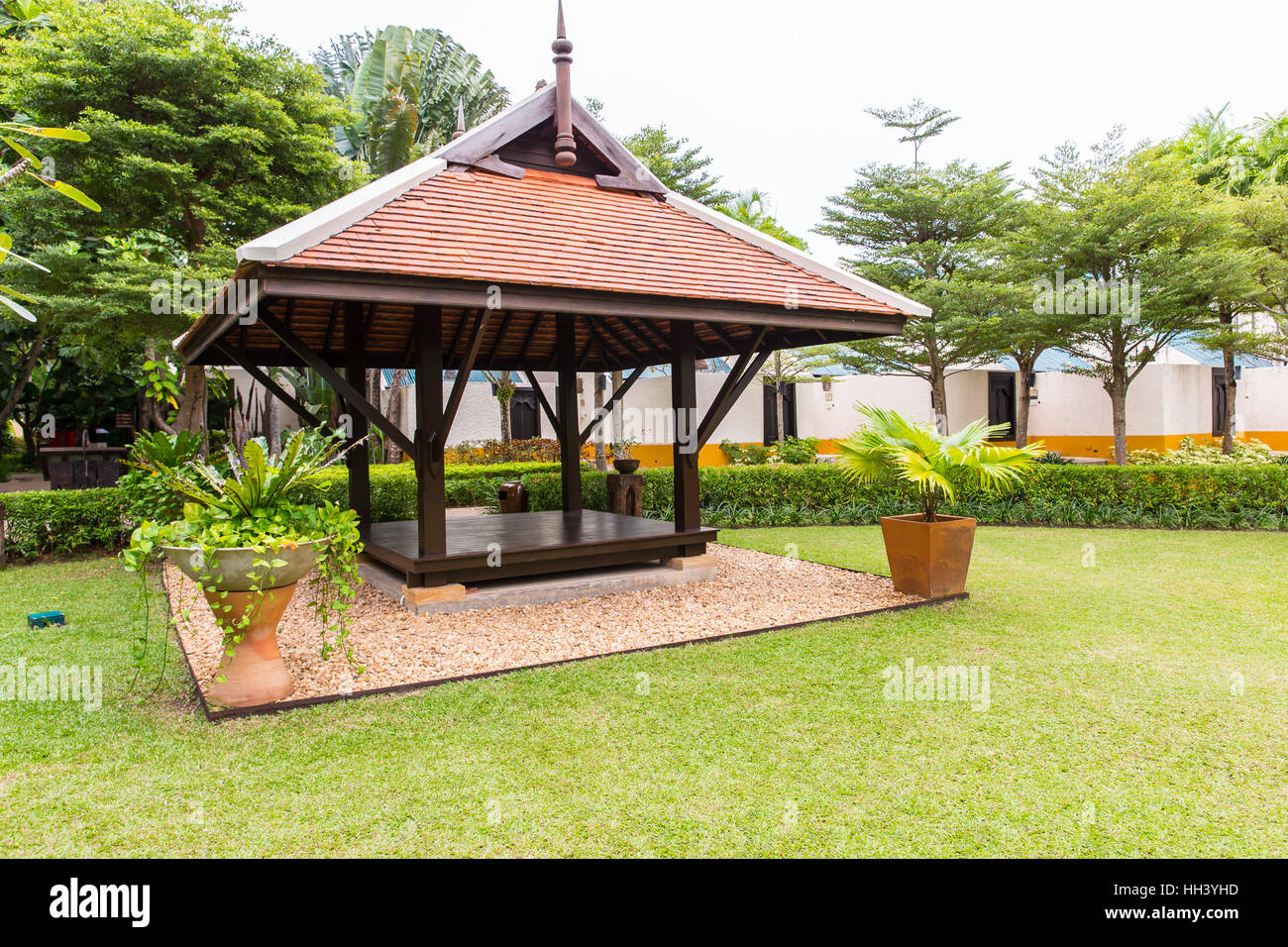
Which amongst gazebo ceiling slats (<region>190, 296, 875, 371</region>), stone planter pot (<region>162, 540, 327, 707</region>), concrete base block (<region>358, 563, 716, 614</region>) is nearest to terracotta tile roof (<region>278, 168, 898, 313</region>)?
gazebo ceiling slats (<region>190, 296, 875, 371</region>)

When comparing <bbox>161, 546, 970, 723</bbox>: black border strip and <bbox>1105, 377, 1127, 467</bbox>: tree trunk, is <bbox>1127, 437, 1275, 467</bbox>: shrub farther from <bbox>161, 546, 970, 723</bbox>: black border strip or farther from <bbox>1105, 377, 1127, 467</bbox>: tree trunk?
<bbox>161, 546, 970, 723</bbox>: black border strip

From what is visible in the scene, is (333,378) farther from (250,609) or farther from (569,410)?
(569,410)

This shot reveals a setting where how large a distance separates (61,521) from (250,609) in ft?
25.2

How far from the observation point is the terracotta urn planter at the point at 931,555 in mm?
7020

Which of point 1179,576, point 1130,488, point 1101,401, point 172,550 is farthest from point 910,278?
point 172,550

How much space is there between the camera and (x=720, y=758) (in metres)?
3.70

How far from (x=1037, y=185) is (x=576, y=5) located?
11779 mm

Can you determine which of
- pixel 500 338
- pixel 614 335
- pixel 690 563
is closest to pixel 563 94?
pixel 500 338

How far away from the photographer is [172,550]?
13.4 feet

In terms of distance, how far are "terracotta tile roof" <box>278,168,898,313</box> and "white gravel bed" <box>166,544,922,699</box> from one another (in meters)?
2.67

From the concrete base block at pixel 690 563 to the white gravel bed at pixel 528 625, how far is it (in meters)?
0.19

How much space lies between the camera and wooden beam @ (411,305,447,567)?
21.2ft

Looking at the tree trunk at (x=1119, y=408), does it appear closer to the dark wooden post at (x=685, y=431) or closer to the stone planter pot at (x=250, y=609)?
the dark wooden post at (x=685, y=431)
